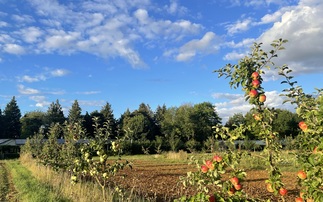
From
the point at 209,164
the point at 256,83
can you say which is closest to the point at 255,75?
the point at 256,83

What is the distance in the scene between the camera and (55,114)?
6969 centimetres

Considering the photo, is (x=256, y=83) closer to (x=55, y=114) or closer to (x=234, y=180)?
(x=234, y=180)

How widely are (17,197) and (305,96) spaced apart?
786 cm

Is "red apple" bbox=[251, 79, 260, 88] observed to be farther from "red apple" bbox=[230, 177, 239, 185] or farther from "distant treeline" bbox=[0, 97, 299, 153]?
"distant treeline" bbox=[0, 97, 299, 153]

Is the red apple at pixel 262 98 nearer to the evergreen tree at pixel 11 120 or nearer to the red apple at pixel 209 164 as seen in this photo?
the red apple at pixel 209 164

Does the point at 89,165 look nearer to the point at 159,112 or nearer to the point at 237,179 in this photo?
the point at 237,179

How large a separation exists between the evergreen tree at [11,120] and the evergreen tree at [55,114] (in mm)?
7032

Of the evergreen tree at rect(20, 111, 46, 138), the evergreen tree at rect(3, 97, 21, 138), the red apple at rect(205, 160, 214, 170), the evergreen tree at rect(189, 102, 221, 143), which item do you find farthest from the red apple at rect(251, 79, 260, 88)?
the evergreen tree at rect(3, 97, 21, 138)

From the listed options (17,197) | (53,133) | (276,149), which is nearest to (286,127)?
(53,133)

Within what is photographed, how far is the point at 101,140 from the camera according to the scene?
228 inches

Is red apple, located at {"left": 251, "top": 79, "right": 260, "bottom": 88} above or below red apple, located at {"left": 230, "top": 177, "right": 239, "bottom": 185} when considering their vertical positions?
above

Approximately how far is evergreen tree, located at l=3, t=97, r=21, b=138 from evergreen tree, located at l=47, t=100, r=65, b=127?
7.03m

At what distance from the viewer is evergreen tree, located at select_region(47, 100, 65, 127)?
2665 inches

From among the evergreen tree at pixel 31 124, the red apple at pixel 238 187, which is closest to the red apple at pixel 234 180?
the red apple at pixel 238 187
